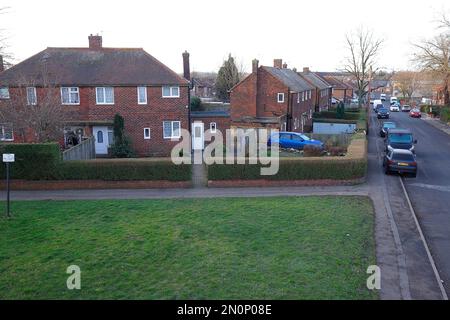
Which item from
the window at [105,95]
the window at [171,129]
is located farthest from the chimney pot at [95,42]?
the window at [171,129]

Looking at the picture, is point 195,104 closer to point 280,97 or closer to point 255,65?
point 255,65

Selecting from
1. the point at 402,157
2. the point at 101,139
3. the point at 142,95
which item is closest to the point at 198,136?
the point at 142,95

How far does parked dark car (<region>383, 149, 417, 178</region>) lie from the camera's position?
22469 mm

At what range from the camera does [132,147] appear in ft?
94.9

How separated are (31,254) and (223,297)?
19.2 feet

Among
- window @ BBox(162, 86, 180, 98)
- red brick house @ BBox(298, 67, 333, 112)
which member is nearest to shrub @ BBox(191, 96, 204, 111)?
red brick house @ BBox(298, 67, 333, 112)

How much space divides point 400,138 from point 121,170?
62.1 ft

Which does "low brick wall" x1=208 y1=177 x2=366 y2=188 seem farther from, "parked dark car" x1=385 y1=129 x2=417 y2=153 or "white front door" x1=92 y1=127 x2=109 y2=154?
"white front door" x1=92 y1=127 x2=109 y2=154

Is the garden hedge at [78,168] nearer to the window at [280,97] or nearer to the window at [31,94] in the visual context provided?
the window at [31,94]

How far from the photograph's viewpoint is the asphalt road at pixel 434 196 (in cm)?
1258

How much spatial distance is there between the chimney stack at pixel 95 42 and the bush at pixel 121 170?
42.4 feet

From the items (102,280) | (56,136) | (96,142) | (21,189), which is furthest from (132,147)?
(102,280)

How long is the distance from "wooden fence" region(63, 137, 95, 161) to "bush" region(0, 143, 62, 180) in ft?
4.36

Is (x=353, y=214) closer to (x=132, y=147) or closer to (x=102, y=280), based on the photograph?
(x=102, y=280)
